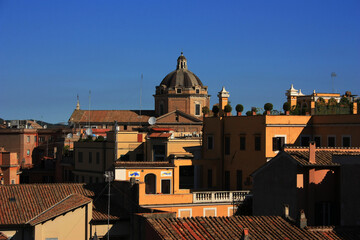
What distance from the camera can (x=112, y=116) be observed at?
11031cm

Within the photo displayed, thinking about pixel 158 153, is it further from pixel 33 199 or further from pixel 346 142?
pixel 33 199

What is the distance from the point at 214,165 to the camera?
41844mm

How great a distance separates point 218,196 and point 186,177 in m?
6.99

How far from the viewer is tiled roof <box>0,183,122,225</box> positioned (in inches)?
1241

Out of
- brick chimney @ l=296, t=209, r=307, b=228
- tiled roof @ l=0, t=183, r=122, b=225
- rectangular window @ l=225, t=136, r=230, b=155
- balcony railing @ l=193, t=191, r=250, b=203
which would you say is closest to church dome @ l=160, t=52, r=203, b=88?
rectangular window @ l=225, t=136, r=230, b=155


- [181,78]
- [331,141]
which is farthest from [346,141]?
[181,78]

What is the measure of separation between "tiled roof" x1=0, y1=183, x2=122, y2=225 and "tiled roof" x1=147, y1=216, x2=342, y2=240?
39.8 feet

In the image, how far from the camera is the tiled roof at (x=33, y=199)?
31531mm

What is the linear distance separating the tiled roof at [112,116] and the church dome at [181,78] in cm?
588

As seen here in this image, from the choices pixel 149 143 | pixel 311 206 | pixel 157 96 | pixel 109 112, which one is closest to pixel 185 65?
pixel 157 96

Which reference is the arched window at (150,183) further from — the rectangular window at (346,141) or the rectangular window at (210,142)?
the rectangular window at (346,141)

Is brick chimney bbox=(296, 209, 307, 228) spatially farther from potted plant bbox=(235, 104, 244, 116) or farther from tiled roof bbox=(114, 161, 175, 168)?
potted plant bbox=(235, 104, 244, 116)

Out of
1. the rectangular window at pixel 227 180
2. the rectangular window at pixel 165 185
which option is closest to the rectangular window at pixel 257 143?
the rectangular window at pixel 227 180

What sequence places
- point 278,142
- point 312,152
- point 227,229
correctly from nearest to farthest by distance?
point 227,229, point 312,152, point 278,142
